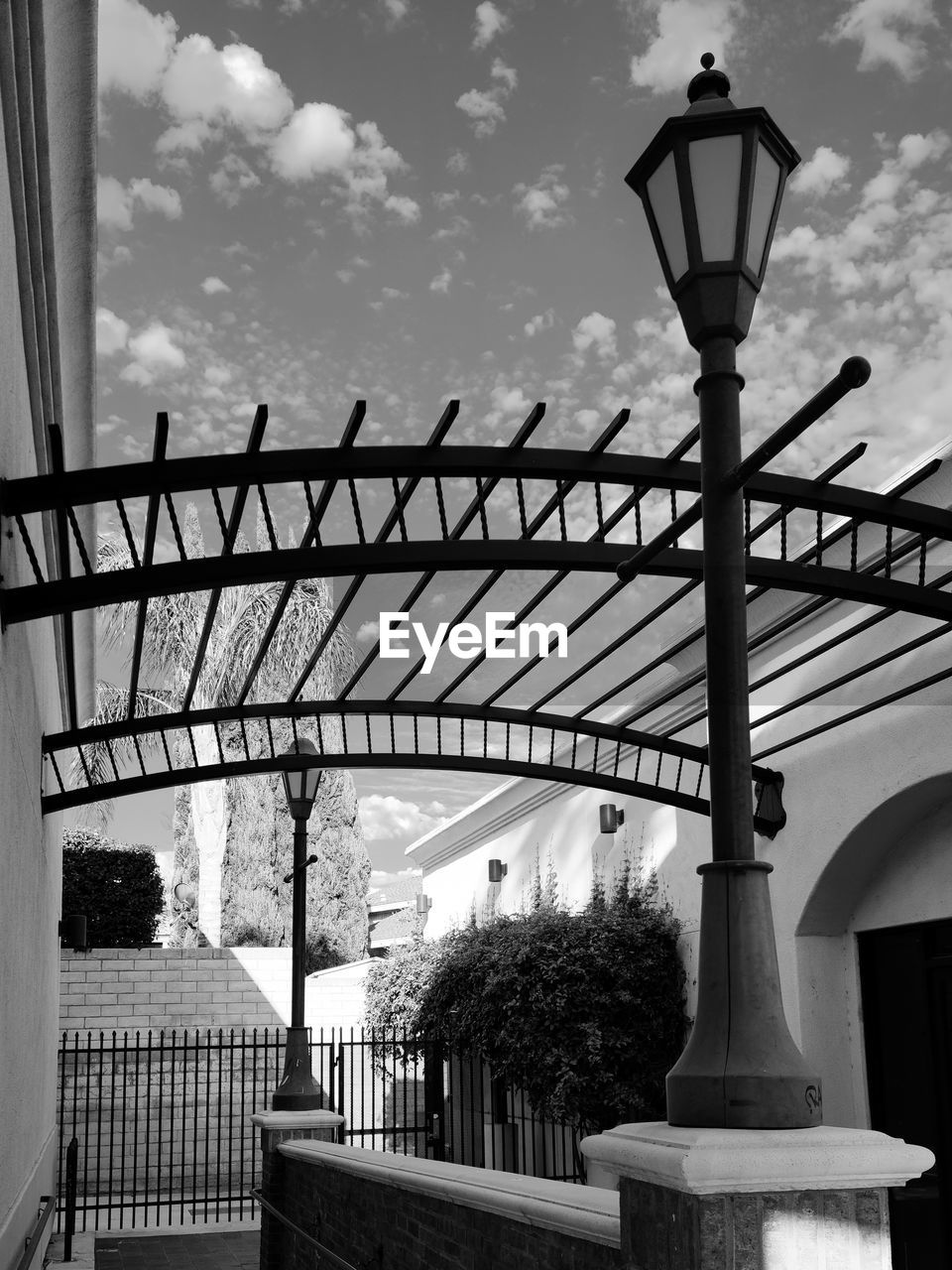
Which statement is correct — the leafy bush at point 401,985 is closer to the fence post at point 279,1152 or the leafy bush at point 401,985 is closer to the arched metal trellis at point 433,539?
the fence post at point 279,1152

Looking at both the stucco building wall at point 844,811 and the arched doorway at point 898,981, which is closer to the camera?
the stucco building wall at point 844,811

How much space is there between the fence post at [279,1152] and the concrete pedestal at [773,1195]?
8130 millimetres

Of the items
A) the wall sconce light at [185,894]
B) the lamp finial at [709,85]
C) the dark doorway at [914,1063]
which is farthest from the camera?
the wall sconce light at [185,894]

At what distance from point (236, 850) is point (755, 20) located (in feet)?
71.4

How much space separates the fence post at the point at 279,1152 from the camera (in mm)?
10203

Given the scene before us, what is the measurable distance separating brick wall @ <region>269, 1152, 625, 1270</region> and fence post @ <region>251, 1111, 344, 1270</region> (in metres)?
0.03

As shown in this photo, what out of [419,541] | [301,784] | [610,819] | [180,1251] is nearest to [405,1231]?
[419,541]

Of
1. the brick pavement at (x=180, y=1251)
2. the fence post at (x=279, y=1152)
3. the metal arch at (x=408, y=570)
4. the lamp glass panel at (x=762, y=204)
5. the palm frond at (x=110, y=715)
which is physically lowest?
the brick pavement at (x=180, y=1251)

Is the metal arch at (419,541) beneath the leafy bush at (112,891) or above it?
above

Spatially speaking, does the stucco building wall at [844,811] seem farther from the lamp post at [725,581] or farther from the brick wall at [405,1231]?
the lamp post at [725,581]

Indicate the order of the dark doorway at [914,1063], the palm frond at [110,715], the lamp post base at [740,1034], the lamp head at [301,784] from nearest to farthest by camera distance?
the lamp post base at [740,1034] < the dark doorway at [914,1063] < the lamp head at [301,784] < the palm frond at [110,715]

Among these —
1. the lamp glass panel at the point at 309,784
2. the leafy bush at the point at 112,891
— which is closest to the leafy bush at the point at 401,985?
the leafy bush at the point at 112,891

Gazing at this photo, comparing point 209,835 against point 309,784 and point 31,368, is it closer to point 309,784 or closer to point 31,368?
point 309,784

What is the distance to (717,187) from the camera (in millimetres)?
3211
